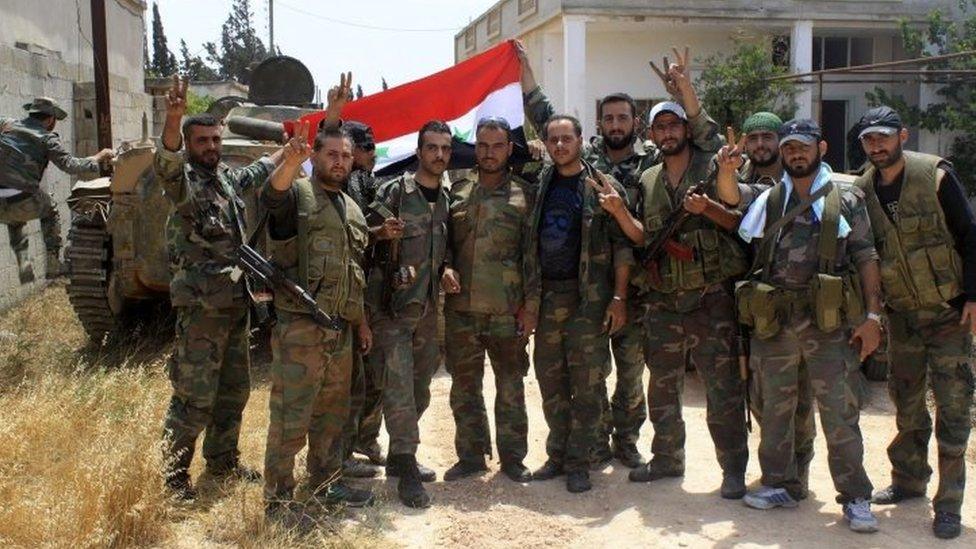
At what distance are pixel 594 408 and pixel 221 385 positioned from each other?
1.81 meters

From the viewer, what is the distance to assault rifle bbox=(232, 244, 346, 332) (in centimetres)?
404

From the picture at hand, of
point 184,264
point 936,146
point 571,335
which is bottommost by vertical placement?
point 571,335

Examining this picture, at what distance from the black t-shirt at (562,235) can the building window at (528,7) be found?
14602mm

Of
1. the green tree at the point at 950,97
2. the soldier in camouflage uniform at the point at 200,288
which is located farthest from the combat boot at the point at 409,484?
the green tree at the point at 950,97

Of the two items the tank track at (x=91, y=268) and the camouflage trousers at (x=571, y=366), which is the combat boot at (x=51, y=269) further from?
the camouflage trousers at (x=571, y=366)

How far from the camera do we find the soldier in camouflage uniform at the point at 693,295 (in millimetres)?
4492

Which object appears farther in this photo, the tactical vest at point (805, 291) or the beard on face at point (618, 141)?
the beard on face at point (618, 141)

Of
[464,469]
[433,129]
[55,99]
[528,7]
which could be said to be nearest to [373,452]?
[464,469]

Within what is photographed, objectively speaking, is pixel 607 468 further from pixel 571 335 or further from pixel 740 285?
pixel 740 285

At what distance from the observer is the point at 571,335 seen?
4754mm

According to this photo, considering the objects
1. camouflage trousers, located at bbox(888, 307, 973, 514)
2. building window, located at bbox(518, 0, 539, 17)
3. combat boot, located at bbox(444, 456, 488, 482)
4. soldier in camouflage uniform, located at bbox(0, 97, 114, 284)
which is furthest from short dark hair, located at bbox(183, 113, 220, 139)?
building window, located at bbox(518, 0, 539, 17)

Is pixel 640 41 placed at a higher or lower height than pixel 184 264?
higher

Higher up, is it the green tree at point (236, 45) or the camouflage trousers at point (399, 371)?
the green tree at point (236, 45)

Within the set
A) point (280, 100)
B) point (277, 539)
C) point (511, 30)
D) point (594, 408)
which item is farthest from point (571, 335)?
point (511, 30)
